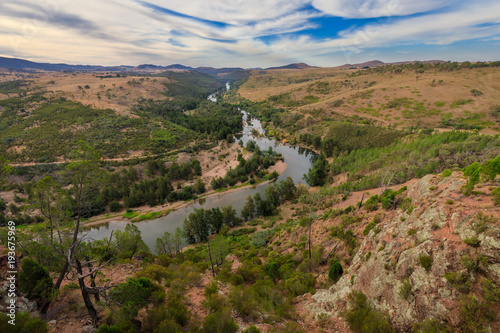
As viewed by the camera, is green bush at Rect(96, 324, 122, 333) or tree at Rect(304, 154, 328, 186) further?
tree at Rect(304, 154, 328, 186)

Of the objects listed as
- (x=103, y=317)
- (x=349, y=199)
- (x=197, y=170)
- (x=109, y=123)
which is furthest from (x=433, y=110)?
(x=109, y=123)

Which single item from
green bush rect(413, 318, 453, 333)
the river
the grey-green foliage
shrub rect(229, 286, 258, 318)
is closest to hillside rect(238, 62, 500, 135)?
the river

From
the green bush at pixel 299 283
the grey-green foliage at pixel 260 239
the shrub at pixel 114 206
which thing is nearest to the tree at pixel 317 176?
the grey-green foliage at pixel 260 239

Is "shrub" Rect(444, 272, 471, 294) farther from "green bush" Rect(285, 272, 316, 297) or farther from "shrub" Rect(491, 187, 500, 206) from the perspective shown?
"green bush" Rect(285, 272, 316, 297)

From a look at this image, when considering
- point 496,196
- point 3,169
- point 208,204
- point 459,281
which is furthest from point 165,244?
point 496,196

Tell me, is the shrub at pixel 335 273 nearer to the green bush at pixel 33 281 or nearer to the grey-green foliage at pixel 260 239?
the grey-green foliage at pixel 260 239

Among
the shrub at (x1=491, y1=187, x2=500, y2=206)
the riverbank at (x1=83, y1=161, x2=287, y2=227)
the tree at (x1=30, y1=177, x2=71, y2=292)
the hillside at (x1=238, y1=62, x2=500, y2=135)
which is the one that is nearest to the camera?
the tree at (x1=30, y1=177, x2=71, y2=292)

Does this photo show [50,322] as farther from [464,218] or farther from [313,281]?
[464,218]

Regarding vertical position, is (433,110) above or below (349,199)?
above
